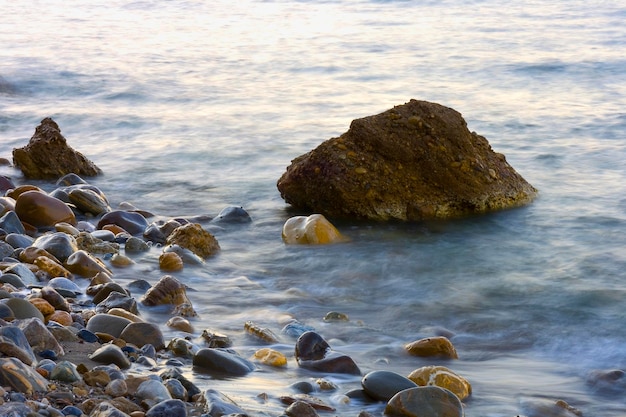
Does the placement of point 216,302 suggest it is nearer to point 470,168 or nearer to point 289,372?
Result: point 289,372

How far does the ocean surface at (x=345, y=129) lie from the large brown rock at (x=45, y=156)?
0.15 meters

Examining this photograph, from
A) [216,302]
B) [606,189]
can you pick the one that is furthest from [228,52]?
[216,302]

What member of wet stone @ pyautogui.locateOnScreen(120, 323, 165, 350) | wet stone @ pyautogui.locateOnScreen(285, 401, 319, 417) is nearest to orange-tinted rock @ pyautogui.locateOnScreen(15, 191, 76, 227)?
wet stone @ pyautogui.locateOnScreen(120, 323, 165, 350)

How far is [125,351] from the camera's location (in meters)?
3.24

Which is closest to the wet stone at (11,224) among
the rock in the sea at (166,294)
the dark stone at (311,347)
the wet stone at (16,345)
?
the rock in the sea at (166,294)

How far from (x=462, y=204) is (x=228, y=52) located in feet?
29.2

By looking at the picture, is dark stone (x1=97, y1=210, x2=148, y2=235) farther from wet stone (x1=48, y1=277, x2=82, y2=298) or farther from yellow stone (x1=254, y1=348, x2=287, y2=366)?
yellow stone (x1=254, y1=348, x2=287, y2=366)

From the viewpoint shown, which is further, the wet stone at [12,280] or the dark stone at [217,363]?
the wet stone at [12,280]

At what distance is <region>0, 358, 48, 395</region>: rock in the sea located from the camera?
2.38m

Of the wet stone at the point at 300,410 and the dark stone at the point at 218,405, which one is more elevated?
the dark stone at the point at 218,405

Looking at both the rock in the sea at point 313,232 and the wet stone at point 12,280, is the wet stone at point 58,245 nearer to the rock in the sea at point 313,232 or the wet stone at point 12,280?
the wet stone at point 12,280

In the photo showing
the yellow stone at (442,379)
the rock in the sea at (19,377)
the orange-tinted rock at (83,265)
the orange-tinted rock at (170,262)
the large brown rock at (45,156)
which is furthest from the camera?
the large brown rock at (45,156)

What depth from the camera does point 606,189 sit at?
662cm

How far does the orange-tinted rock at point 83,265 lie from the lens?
14.4ft
